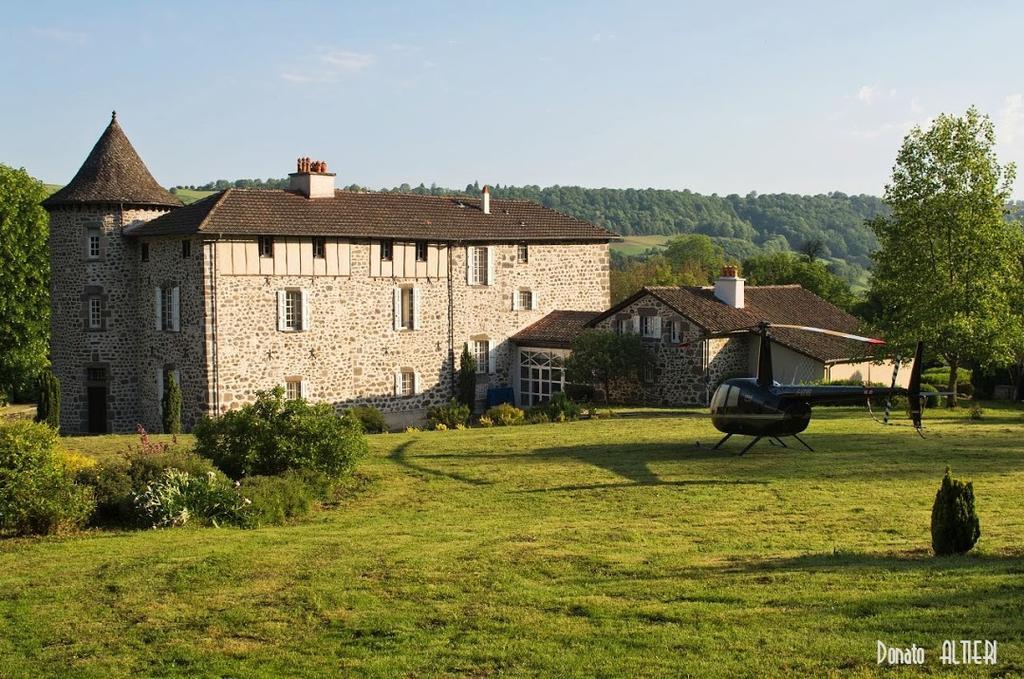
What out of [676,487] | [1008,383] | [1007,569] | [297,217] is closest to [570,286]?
[297,217]

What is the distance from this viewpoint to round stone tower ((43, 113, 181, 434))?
35812mm

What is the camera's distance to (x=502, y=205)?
143 feet

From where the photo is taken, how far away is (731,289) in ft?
128

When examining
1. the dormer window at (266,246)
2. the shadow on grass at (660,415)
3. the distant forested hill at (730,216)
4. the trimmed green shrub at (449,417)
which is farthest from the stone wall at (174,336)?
the distant forested hill at (730,216)

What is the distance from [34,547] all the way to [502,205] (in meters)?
29.8

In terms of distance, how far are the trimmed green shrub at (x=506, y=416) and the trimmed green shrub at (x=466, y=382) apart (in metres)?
5.51

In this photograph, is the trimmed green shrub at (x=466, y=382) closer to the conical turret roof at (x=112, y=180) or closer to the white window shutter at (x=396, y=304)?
the white window shutter at (x=396, y=304)

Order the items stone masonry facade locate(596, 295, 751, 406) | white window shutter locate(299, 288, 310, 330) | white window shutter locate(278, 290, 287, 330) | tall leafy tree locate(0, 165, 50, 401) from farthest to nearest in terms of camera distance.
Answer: tall leafy tree locate(0, 165, 50, 401) < stone masonry facade locate(596, 295, 751, 406) < white window shutter locate(299, 288, 310, 330) < white window shutter locate(278, 290, 287, 330)

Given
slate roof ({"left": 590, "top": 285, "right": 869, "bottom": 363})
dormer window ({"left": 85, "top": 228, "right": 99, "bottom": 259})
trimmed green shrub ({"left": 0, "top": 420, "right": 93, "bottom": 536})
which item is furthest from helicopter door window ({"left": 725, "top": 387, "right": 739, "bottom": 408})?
dormer window ({"left": 85, "top": 228, "right": 99, "bottom": 259})

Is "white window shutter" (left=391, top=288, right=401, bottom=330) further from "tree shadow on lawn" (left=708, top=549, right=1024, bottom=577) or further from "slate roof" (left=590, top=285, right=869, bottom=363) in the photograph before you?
"tree shadow on lawn" (left=708, top=549, right=1024, bottom=577)

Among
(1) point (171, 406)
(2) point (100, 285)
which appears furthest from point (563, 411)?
(2) point (100, 285)

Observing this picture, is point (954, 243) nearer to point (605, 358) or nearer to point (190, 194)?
point (605, 358)

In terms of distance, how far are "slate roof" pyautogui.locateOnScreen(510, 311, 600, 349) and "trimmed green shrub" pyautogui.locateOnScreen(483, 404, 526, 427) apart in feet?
20.2

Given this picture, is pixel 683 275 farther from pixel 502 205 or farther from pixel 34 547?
pixel 34 547
